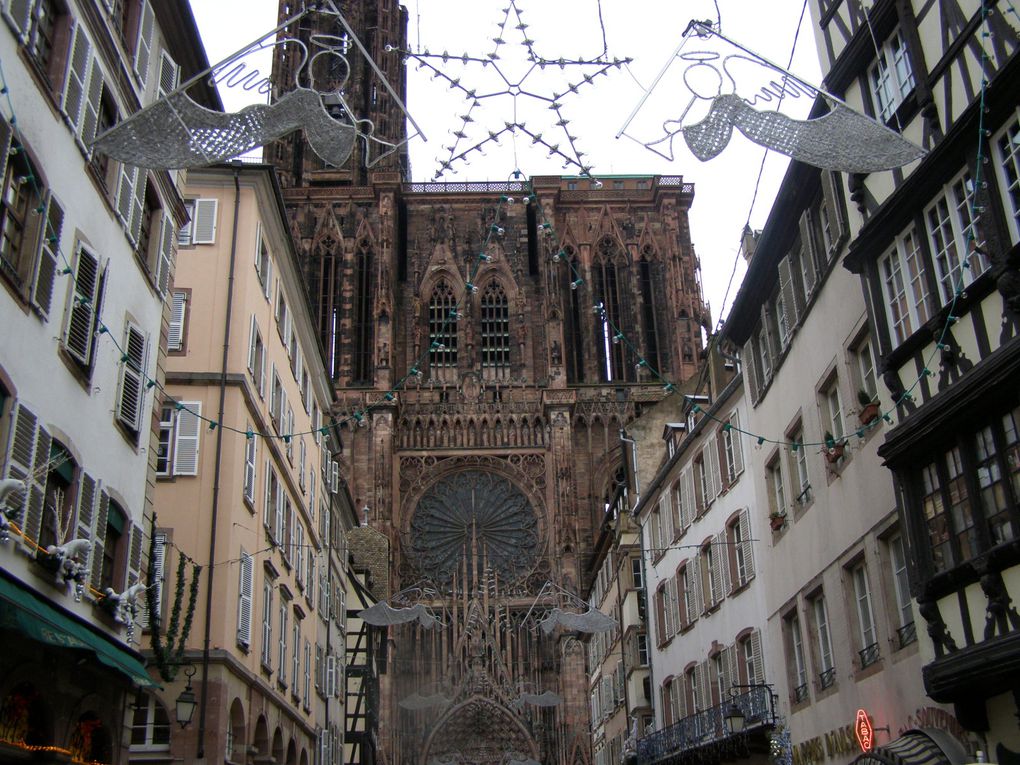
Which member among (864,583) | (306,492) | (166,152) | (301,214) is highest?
(301,214)

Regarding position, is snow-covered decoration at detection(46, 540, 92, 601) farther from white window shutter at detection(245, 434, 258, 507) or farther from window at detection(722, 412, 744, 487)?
window at detection(722, 412, 744, 487)

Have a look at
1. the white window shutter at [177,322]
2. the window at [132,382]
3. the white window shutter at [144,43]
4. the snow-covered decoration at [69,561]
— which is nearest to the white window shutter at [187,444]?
the white window shutter at [177,322]

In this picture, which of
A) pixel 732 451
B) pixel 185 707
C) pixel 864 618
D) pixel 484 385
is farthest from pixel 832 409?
pixel 484 385

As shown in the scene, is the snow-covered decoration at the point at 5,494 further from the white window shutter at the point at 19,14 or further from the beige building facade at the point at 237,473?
the beige building facade at the point at 237,473

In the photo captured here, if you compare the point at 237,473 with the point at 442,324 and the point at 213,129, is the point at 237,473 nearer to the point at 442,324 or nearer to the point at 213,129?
the point at 213,129

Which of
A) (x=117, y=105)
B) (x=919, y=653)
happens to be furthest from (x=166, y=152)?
(x=919, y=653)

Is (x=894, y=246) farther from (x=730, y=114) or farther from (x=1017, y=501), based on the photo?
(x=730, y=114)

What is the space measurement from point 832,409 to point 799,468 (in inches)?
73.0

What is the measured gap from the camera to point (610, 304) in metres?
59.0

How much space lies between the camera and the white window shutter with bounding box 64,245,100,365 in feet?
40.9

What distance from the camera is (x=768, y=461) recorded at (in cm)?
1969

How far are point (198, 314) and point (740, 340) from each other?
9.59 meters

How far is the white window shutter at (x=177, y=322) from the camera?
19969 mm

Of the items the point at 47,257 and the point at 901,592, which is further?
the point at 901,592
